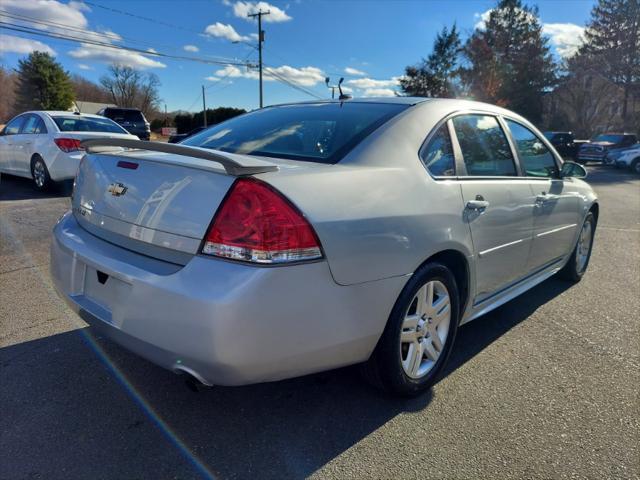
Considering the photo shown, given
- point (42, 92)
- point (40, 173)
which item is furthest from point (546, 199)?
point (42, 92)

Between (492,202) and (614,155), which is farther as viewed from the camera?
(614,155)

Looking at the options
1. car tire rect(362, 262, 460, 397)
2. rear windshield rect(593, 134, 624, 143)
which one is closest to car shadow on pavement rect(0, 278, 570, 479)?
car tire rect(362, 262, 460, 397)

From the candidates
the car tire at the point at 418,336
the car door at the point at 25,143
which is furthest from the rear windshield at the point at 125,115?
the car tire at the point at 418,336

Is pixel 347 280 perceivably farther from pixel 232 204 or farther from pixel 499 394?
pixel 499 394

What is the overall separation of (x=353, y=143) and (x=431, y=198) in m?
0.48

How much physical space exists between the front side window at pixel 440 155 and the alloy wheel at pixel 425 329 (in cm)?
60

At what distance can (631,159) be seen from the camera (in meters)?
20.8

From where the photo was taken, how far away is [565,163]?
420cm

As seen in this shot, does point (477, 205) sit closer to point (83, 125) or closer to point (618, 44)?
point (83, 125)

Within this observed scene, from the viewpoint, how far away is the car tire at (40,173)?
8169 millimetres

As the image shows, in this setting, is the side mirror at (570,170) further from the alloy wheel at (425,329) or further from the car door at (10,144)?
the car door at (10,144)

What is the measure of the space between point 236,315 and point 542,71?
4672 centimetres

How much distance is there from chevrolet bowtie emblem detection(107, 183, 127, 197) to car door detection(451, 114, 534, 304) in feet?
5.74

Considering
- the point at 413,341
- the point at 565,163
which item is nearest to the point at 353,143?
the point at 413,341
